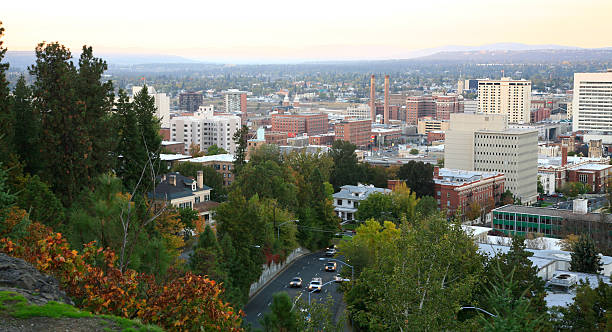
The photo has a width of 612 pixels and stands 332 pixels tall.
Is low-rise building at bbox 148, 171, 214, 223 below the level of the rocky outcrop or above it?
below

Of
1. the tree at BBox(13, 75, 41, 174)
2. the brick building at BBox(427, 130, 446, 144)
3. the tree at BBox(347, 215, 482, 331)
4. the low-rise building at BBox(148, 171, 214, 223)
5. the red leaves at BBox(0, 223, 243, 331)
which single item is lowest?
the brick building at BBox(427, 130, 446, 144)

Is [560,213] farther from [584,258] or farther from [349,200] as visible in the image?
[584,258]

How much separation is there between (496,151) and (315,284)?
195ft

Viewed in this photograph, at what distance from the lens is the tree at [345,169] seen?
81.6 meters

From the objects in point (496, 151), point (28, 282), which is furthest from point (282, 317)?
point (496, 151)

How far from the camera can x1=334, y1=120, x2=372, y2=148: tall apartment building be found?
166m

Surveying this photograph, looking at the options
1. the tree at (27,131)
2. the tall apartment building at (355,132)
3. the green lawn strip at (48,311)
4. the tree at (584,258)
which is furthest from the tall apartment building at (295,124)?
the green lawn strip at (48,311)

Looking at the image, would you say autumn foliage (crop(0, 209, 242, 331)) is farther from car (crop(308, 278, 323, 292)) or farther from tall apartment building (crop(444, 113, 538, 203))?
tall apartment building (crop(444, 113, 538, 203))

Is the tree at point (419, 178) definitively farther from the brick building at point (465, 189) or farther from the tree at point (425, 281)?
the tree at point (425, 281)

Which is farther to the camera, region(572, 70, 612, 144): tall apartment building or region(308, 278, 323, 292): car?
region(572, 70, 612, 144): tall apartment building

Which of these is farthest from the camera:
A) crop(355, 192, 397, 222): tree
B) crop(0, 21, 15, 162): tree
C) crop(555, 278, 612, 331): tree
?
crop(355, 192, 397, 222): tree

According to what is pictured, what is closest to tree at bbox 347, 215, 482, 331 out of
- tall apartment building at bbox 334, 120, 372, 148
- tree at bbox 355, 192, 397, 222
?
tree at bbox 355, 192, 397, 222

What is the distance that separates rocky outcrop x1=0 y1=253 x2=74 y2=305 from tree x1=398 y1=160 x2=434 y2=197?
6149cm

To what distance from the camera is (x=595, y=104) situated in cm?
18062
